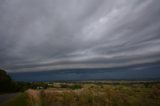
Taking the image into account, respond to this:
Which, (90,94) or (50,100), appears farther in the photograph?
(90,94)

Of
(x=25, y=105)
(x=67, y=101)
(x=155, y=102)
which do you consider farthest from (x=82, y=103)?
(x=155, y=102)

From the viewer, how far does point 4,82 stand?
122 ft

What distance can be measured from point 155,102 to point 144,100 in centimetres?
299

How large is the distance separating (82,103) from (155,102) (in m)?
9.90

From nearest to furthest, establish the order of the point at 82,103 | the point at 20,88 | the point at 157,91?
the point at 82,103, the point at 157,91, the point at 20,88

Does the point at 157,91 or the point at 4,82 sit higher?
the point at 4,82

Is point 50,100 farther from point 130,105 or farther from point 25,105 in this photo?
point 130,105

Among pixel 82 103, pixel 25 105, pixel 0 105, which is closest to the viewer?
pixel 0 105

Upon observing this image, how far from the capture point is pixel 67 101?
26562mm

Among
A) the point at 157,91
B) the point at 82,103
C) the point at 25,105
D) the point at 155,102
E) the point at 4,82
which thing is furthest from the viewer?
the point at 4,82

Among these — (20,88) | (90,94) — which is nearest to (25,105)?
(90,94)

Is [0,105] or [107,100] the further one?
[107,100]

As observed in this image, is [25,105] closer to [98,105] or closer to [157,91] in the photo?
[98,105]

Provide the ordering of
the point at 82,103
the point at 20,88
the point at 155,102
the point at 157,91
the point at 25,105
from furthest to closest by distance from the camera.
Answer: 1. the point at 20,88
2. the point at 157,91
3. the point at 82,103
4. the point at 155,102
5. the point at 25,105
